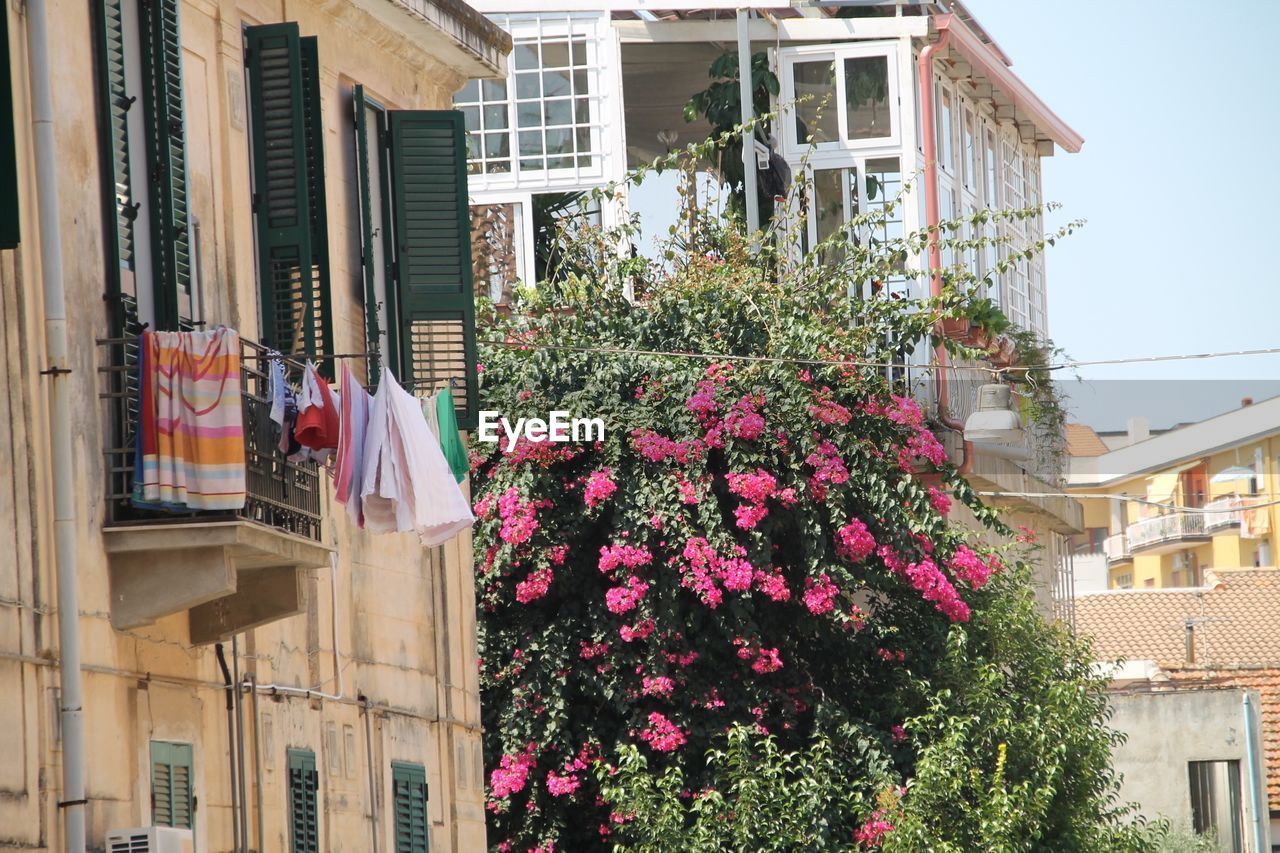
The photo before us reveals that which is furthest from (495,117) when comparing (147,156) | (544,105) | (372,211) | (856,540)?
(147,156)

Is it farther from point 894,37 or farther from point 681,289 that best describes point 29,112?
point 894,37

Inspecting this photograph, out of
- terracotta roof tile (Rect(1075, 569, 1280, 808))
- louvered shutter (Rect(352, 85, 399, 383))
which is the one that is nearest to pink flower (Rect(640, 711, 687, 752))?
louvered shutter (Rect(352, 85, 399, 383))

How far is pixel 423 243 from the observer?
1275 centimetres

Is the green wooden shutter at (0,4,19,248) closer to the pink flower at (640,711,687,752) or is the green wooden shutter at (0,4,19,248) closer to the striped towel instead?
the striped towel

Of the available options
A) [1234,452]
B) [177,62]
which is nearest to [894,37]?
[177,62]

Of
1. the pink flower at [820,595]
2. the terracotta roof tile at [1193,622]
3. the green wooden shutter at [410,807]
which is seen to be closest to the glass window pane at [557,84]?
the pink flower at [820,595]

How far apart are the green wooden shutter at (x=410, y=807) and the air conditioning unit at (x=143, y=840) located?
379cm

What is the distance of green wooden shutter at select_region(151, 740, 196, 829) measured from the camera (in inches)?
366

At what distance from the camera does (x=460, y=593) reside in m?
13.6

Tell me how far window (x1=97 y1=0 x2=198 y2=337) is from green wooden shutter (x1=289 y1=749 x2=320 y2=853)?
7.98ft

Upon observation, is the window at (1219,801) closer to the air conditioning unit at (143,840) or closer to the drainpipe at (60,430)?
the air conditioning unit at (143,840)

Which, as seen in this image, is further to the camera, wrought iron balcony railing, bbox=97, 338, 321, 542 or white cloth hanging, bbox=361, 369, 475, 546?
white cloth hanging, bbox=361, 369, 475, 546

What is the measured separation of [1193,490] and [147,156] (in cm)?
5690

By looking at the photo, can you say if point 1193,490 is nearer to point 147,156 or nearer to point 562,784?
point 562,784
